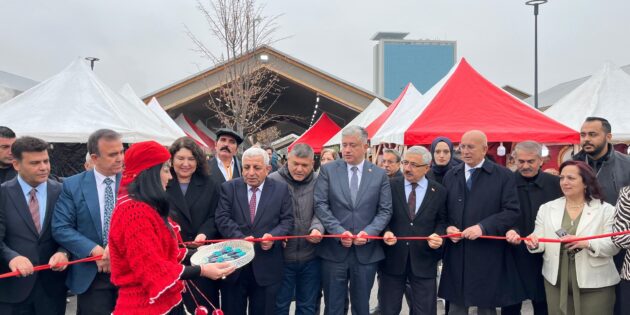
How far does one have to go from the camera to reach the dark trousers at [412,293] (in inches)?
163

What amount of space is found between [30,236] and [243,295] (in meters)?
1.74

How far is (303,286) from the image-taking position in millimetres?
4457

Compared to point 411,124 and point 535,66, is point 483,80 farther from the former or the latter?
point 535,66

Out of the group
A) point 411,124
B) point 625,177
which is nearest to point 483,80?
point 411,124

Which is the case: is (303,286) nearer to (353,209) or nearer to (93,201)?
(353,209)

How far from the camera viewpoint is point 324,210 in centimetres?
425

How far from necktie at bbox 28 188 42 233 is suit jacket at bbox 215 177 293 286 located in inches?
53.3

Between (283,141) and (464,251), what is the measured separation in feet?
96.4

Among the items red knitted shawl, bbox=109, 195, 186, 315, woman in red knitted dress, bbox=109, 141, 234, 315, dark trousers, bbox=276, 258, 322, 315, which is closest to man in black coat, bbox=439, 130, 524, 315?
dark trousers, bbox=276, 258, 322, 315

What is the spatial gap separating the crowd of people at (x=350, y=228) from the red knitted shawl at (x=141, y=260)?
0.51 meters

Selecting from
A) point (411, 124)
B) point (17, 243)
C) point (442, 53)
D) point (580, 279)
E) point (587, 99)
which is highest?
point (442, 53)

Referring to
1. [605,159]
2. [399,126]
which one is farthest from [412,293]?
[399,126]

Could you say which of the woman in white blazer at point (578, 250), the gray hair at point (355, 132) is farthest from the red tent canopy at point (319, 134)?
the woman in white blazer at point (578, 250)

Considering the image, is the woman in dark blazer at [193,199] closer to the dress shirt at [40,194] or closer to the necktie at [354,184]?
the dress shirt at [40,194]
